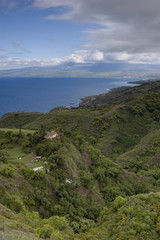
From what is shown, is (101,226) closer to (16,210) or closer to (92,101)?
(16,210)

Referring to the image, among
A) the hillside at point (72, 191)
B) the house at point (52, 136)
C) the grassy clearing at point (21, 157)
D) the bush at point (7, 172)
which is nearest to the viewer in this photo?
the hillside at point (72, 191)

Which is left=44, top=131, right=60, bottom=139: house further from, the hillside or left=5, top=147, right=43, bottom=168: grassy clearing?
left=5, top=147, right=43, bottom=168: grassy clearing

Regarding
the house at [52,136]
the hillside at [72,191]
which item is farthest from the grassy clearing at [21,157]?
the house at [52,136]

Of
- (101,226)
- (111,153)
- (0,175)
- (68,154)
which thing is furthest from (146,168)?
(0,175)

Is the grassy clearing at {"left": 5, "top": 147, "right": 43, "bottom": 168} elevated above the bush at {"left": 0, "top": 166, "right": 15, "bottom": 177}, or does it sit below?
below

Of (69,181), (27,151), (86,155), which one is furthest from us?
(86,155)

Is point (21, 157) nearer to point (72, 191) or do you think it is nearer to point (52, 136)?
point (52, 136)

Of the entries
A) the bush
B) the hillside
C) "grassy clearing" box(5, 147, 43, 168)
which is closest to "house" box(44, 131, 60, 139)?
the hillside

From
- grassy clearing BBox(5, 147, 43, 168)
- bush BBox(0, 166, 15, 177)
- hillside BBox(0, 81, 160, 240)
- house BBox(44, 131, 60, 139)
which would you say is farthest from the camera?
house BBox(44, 131, 60, 139)

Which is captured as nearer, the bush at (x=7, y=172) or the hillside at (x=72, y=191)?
the hillside at (x=72, y=191)

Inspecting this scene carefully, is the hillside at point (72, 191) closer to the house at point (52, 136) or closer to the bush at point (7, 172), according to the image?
the bush at point (7, 172)

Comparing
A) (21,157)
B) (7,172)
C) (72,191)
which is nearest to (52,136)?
(21,157)
